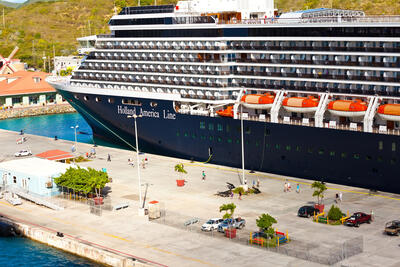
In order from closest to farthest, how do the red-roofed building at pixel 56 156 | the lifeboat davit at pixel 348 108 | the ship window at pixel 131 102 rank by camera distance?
the lifeboat davit at pixel 348 108 < the red-roofed building at pixel 56 156 < the ship window at pixel 131 102

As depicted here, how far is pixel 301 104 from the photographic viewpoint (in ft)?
194

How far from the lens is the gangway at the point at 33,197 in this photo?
54.3 m

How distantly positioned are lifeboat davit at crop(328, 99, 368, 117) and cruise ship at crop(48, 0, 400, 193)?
0.09 m

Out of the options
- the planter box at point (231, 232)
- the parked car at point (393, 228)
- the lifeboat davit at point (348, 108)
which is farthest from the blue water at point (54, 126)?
the parked car at point (393, 228)

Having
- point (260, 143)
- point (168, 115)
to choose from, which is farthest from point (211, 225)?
point (168, 115)

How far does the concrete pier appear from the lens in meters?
40.3

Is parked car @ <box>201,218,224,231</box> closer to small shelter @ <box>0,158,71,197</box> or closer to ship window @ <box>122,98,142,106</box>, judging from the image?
small shelter @ <box>0,158,71,197</box>

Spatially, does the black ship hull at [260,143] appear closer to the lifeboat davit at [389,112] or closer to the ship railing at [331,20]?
the lifeboat davit at [389,112]

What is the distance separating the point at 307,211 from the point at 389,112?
11944mm

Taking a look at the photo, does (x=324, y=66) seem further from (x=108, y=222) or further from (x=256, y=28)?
(x=108, y=222)

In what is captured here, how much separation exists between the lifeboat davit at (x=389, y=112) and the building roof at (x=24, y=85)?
91.7 m

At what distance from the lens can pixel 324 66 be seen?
59.4 meters

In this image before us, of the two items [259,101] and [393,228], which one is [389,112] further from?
[259,101]

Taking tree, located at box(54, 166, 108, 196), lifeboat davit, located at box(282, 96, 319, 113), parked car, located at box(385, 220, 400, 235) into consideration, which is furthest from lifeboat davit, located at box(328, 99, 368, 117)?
tree, located at box(54, 166, 108, 196)
